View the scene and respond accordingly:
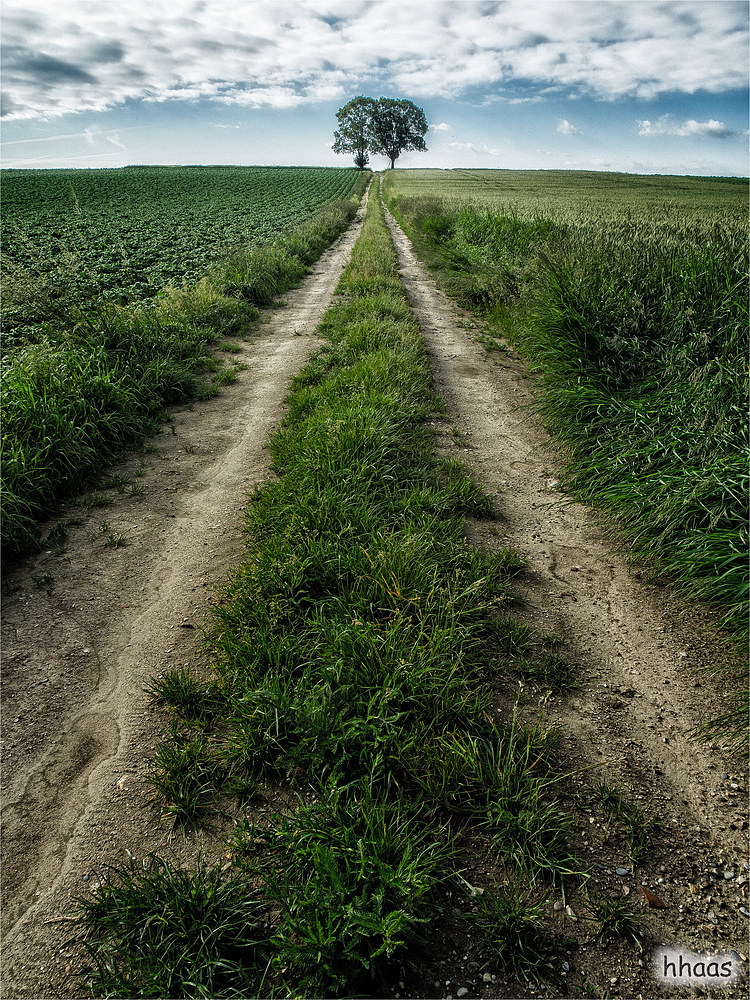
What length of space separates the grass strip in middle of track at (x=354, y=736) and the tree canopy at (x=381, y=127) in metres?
99.4

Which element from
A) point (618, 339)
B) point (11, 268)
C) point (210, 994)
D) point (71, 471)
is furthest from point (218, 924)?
point (11, 268)

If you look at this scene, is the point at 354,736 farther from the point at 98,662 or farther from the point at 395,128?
the point at 395,128

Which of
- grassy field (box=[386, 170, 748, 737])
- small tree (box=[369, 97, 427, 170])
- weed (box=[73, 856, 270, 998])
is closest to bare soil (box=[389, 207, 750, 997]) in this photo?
grassy field (box=[386, 170, 748, 737])

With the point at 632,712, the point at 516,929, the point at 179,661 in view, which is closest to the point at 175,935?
the point at 516,929

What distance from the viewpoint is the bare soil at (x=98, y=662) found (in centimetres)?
218

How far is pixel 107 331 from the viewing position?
721cm

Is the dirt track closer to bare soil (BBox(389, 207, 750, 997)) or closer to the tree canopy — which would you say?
bare soil (BBox(389, 207, 750, 997))

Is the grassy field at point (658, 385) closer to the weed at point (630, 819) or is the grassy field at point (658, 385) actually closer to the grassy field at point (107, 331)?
the weed at point (630, 819)

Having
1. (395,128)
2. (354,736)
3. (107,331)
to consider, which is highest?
(395,128)

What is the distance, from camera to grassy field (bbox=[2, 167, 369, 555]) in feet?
16.4

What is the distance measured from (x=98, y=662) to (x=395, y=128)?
101m

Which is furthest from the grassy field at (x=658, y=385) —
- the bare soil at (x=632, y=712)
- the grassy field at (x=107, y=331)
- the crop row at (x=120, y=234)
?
the crop row at (x=120, y=234)

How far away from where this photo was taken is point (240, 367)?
838 cm

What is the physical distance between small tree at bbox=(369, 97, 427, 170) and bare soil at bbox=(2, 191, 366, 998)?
321ft
